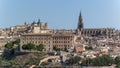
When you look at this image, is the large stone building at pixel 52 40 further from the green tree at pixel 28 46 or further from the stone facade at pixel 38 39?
the green tree at pixel 28 46

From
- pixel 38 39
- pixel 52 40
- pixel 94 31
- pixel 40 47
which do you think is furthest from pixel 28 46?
pixel 94 31

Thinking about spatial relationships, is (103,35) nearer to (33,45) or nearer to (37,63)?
(33,45)

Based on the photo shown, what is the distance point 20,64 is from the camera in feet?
109

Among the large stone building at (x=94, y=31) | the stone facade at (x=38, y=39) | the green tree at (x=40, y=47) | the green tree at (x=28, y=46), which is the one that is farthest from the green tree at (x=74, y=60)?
the large stone building at (x=94, y=31)

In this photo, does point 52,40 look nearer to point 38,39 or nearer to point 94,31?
point 38,39

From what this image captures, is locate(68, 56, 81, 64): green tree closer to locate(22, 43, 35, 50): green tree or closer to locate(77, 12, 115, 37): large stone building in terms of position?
locate(22, 43, 35, 50): green tree

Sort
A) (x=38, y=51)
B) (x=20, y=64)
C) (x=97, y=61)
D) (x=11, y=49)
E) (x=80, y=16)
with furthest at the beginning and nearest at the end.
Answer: (x=80, y=16), (x=11, y=49), (x=38, y=51), (x=20, y=64), (x=97, y=61)

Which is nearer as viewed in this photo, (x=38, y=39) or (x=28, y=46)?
(x=28, y=46)

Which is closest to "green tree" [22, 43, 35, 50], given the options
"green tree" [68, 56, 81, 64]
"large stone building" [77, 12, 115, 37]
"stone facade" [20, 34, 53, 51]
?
"stone facade" [20, 34, 53, 51]

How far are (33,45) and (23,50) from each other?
1.28 meters

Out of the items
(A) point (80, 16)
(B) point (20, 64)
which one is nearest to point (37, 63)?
(B) point (20, 64)

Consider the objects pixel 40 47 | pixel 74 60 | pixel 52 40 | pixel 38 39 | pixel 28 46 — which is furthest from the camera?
pixel 38 39

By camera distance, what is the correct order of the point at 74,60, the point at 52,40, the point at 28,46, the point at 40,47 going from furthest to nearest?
the point at 52,40 < the point at 40,47 < the point at 28,46 < the point at 74,60

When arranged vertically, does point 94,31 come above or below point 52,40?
below
